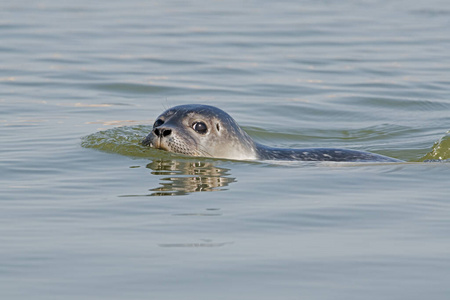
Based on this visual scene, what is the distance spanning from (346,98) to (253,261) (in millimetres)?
8945

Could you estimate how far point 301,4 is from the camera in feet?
83.1

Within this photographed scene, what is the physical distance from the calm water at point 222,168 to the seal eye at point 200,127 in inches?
12.3

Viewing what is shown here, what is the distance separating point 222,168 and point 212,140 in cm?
56

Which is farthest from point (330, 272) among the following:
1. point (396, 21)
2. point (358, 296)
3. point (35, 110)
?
point (396, 21)

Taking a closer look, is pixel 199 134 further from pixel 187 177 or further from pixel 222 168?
pixel 187 177

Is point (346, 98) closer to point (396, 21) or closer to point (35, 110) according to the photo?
point (35, 110)

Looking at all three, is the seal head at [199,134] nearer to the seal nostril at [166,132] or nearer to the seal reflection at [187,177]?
the seal nostril at [166,132]

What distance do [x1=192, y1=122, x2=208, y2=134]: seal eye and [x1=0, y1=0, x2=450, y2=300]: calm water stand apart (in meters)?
0.31

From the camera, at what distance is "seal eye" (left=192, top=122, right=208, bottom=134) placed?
8.71 meters

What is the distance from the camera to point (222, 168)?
837 cm

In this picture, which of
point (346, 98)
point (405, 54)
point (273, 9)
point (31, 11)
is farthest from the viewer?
point (273, 9)

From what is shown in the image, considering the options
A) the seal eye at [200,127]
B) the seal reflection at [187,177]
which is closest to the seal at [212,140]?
the seal eye at [200,127]

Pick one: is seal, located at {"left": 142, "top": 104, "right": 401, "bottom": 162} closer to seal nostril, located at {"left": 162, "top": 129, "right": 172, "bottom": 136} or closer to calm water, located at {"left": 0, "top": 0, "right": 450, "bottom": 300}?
seal nostril, located at {"left": 162, "top": 129, "right": 172, "bottom": 136}

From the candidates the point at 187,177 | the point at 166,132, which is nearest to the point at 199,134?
the point at 166,132
